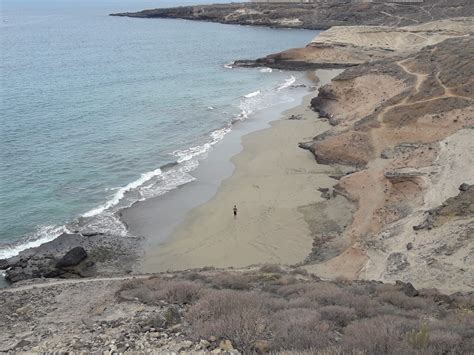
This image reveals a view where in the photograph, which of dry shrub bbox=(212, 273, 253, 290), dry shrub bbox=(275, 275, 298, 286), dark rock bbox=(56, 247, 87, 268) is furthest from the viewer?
dark rock bbox=(56, 247, 87, 268)

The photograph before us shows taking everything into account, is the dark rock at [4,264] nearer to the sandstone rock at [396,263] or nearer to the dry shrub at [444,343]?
the sandstone rock at [396,263]

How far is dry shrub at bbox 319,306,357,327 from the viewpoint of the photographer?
9.12m

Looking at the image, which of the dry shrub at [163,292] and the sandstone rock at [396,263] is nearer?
the dry shrub at [163,292]

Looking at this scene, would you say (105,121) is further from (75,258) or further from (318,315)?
(318,315)

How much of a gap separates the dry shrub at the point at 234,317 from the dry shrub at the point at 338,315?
3.50 ft

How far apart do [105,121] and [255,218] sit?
21718 millimetres

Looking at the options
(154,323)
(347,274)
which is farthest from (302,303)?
(347,274)

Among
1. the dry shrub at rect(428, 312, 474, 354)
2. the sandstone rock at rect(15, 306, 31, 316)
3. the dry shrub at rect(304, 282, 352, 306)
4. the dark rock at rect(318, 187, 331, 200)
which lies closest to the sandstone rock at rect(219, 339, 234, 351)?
the dry shrub at rect(428, 312, 474, 354)

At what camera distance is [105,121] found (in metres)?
39.7

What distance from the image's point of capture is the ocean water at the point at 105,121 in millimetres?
24812

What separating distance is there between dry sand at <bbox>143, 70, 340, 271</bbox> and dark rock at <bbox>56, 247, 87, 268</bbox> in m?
2.58

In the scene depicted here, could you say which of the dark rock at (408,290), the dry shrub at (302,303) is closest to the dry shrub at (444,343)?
the dry shrub at (302,303)

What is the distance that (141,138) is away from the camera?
35844 millimetres

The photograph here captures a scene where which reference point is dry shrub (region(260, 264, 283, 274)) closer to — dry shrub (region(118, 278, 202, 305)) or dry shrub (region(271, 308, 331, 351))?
dry shrub (region(118, 278, 202, 305))
